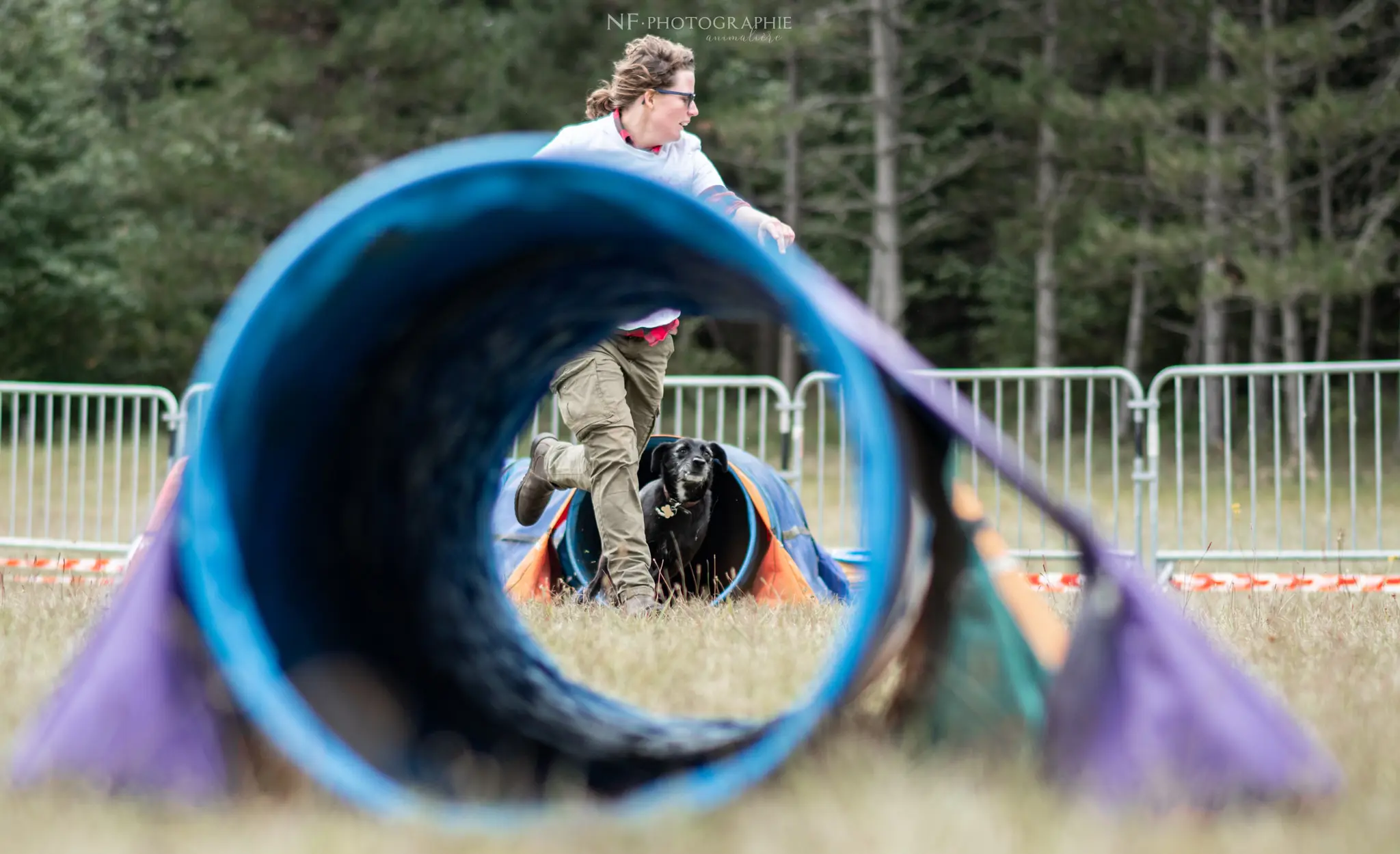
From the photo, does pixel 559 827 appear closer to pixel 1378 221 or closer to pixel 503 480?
pixel 503 480

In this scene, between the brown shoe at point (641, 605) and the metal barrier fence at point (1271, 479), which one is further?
the metal barrier fence at point (1271, 479)

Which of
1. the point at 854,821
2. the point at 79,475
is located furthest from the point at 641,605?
the point at 79,475

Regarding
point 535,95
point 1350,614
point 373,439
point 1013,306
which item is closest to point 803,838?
point 373,439

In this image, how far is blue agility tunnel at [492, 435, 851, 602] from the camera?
217 inches

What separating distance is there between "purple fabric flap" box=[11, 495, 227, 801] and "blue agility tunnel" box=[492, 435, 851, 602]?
296 centimetres

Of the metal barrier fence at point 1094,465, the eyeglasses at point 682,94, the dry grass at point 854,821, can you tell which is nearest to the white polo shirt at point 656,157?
the eyeglasses at point 682,94

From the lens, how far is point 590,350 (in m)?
4.64

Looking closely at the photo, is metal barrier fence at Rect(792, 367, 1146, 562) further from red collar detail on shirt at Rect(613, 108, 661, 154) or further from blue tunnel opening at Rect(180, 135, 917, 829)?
red collar detail on shirt at Rect(613, 108, 661, 154)

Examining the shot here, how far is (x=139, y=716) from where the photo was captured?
6.87 ft

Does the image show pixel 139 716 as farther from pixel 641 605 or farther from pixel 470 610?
pixel 641 605

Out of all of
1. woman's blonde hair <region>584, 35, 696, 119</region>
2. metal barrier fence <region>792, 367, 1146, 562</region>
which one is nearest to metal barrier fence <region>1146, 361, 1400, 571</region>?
metal barrier fence <region>792, 367, 1146, 562</region>

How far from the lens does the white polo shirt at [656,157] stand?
4.33 meters

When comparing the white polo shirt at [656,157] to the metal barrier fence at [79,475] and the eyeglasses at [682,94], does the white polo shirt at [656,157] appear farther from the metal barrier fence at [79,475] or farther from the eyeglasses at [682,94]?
the metal barrier fence at [79,475]

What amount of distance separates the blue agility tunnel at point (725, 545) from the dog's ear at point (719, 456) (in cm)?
4
